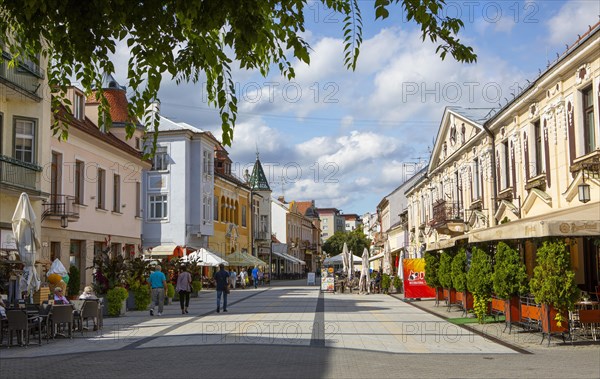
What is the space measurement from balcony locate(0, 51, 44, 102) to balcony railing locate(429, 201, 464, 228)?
18.0m

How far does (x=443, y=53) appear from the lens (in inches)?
262

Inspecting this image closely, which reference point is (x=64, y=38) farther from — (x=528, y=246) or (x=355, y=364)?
(x=528, y=246)

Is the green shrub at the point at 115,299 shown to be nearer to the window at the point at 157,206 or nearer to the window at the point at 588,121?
the window at the point at 588,121

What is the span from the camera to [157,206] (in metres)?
48.2

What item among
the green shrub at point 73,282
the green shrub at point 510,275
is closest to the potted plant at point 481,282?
the green shrub at point 510,275

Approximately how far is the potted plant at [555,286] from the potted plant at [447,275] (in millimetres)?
8527

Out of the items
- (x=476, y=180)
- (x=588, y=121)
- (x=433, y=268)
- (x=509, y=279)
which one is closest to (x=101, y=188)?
(x=433, y=268)

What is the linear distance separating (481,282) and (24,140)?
14.9 metres

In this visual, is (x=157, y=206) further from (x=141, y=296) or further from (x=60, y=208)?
(x=141, y=296)

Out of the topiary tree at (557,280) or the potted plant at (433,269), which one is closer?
the topiary tree at (557,280)

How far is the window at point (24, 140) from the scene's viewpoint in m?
22.2

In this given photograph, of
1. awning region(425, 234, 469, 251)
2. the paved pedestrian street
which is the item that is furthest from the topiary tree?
awning region(425, 234, 469, 251)

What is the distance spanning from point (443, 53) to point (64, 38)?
12.2ft

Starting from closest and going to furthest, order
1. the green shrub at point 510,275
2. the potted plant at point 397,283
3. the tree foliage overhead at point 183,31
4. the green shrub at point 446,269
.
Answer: the tree foliage overhead at point 183,31 < the green shrub at point 510,275 < the green shrub at point 446,269 < the potted plant at point 397,283
